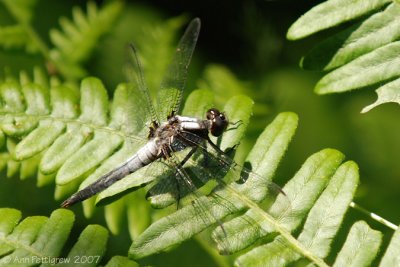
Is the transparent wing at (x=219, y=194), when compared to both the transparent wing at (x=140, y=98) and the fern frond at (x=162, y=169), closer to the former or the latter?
the fern frond at (x=162, y=169)

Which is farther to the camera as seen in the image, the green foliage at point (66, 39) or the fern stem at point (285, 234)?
the green foliage at point (66, 39)

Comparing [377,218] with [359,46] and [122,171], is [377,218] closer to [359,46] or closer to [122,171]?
[359,46]

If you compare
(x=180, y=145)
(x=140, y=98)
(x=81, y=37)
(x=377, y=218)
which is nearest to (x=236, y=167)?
(x=180, y=145)

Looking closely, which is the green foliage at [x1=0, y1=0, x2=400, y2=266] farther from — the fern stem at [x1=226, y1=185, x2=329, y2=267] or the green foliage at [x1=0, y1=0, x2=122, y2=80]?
the green foliage at [x1=0, y1=0, x2=122, y2=80]

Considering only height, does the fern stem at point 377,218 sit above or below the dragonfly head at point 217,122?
below

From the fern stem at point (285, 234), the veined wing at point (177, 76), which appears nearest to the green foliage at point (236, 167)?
the fern stem at point (285, 234)

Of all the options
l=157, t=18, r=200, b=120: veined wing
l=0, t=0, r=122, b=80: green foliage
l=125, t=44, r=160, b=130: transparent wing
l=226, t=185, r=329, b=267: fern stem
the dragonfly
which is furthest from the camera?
l=0, t=0, r=122, b=80: green foliage

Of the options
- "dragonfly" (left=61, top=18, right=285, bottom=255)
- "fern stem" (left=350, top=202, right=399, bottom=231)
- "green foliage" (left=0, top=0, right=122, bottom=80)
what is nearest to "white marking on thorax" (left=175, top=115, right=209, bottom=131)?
"dragonfly" (left=61, top=18, right=285, bottom=255)

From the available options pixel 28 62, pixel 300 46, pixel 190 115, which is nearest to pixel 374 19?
pixel 190 115
